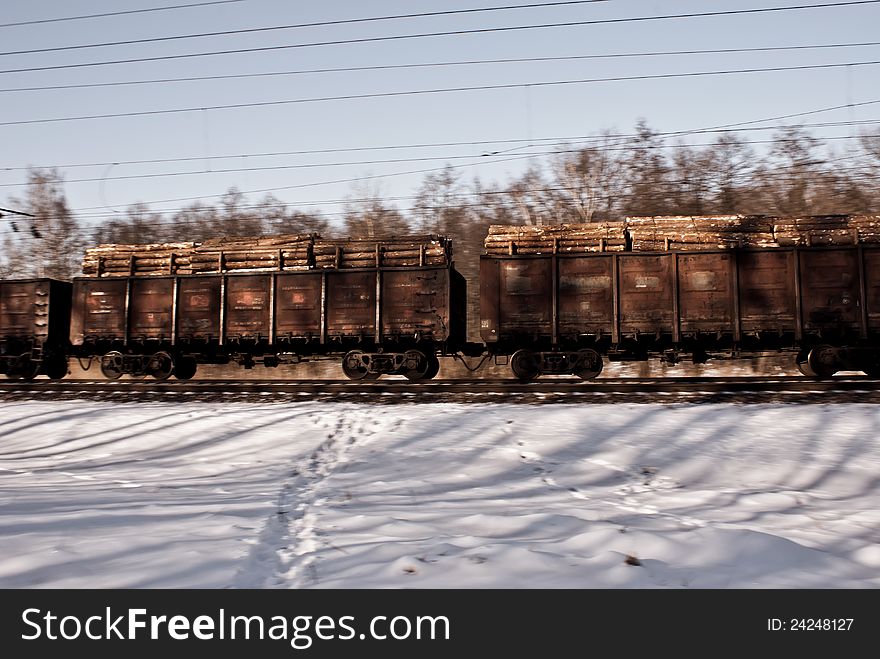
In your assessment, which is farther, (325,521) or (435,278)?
(435,278)

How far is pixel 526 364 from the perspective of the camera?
13.2 metres

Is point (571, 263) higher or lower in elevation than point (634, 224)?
lower

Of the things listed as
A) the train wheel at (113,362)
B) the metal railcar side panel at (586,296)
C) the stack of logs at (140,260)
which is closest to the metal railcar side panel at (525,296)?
the metal railcar side panel at (586,296)

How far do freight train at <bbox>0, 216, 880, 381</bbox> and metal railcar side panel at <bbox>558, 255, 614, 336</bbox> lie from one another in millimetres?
26

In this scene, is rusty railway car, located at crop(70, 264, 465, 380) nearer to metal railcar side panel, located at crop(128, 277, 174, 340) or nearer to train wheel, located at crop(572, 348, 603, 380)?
metal railcar side panel, located at crop(128, 277, 174, 340)

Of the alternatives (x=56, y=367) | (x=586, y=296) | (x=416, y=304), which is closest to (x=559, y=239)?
(x=586, y=296)

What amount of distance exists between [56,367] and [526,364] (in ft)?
46.3

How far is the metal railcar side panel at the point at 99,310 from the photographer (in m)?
14.9

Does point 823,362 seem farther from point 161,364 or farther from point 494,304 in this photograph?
point 161,364

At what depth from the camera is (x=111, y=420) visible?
353 inches

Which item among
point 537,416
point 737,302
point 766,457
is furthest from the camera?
point 737,302
